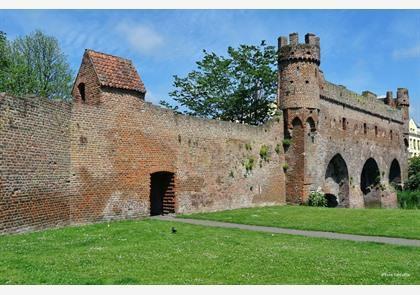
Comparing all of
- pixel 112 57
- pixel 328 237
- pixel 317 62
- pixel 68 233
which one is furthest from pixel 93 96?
pixel 317 62

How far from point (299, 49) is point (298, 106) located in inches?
138

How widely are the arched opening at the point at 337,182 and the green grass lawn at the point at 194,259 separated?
2067cm

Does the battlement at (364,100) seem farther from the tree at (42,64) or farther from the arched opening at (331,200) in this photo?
the tree at (42,64)

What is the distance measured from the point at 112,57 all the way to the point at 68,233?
27.1 ft

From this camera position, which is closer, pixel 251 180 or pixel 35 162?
pixel 35 162

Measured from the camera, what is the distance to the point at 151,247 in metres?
11.6

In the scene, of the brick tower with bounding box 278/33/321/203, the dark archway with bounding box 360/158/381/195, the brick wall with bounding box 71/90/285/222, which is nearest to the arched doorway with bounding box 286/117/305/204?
the brick tower with bounding box 278/33/321/203

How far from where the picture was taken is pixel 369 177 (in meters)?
42.0

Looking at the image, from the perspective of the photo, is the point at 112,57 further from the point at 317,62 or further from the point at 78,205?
the point at 317,62

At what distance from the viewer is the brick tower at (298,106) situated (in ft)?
94.8

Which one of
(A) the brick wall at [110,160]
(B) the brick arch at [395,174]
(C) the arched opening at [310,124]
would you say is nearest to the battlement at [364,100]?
(C) the arched opening at [310,124]

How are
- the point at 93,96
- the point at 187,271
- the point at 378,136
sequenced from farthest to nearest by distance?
1. the point at 378,136
2. the point at 93,96
3. the point at 187,271

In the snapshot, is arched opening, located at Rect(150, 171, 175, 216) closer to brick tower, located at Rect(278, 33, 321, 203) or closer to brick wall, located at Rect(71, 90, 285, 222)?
brick wall, located at Rect(71, 90, 285, 222)

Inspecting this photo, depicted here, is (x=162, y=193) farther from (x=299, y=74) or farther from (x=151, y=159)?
(x=299, y=74)
